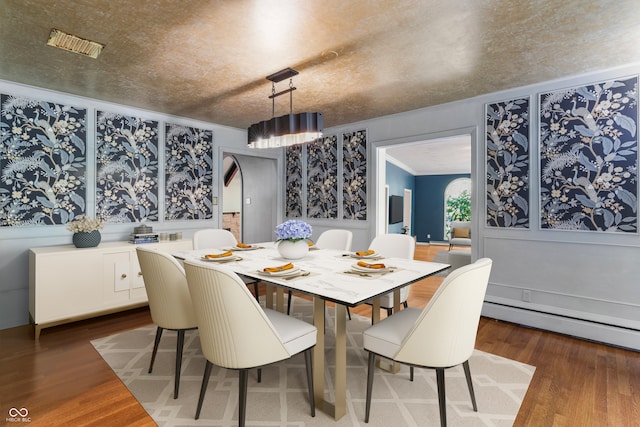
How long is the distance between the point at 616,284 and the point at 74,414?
13.3 feet

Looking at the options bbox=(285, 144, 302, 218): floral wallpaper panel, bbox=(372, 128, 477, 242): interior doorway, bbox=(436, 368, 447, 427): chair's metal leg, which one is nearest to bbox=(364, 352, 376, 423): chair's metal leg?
bbox=(436, 368, 447, 427): chair's metal leg

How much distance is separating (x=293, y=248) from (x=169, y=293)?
85 cm

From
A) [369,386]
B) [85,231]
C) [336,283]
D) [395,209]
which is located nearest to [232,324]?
[336,283]

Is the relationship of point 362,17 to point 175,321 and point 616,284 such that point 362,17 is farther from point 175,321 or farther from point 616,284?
point 616,284

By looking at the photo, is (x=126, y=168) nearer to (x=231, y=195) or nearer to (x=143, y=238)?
(x=143, y=238)

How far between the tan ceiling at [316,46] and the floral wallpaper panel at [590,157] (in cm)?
26

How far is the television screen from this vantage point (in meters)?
8.62

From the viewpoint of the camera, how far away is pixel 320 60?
2531 millimetres

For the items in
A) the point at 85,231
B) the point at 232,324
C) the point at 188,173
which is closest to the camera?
the point at 232,324

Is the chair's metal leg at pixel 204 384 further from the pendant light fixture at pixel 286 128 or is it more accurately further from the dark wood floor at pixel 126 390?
the pendant light fixture at pixel 286 128

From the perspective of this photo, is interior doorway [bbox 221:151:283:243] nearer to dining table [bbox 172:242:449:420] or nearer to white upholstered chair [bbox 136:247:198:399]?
dining table [bbox 172:242:449:420]

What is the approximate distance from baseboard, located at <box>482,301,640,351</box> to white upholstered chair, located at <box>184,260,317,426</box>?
2634 millimetres

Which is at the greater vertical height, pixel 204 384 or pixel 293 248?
pixel 293 248

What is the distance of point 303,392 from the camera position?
2016mm
